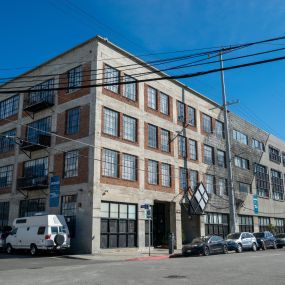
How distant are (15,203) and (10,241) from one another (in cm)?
711

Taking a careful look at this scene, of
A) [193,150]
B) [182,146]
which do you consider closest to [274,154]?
[193,150]

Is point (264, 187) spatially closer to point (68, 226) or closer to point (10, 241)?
point (68, 226)

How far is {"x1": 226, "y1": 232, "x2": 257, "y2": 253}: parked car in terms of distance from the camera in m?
29.2

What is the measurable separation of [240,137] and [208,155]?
896 cm

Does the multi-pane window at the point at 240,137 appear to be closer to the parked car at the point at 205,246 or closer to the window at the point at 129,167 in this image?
the window at the point at 129,167

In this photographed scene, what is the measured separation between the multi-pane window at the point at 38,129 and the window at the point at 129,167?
7255 millimetres

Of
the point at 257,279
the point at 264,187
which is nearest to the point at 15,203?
the point at 257,279

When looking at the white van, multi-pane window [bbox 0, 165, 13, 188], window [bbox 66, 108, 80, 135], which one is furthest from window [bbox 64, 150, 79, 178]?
multi-pane window [bbox 0, 165, 13, 188]

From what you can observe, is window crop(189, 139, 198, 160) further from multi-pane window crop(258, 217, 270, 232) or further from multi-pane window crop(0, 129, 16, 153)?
multi-pane window crop(0, 129, 16, 153)

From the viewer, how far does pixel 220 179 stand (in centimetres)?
4372

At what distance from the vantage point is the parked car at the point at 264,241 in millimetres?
32969

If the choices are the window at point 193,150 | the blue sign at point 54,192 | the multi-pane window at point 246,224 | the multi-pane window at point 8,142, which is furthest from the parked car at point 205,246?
the multi-pane window at point 8,142

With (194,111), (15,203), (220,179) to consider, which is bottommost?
(15,203)

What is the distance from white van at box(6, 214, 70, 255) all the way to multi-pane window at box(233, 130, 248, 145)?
2823cm
